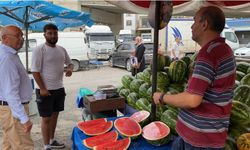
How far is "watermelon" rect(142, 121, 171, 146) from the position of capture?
3.04 m

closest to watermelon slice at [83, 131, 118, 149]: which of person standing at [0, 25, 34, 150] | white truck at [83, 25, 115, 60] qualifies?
person standing at [0, 25, 34, 150]

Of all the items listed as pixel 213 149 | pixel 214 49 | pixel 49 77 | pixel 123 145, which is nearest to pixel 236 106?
pixel 213 149

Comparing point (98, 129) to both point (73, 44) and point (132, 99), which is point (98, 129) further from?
point (73, 44)

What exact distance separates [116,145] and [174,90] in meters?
1.00

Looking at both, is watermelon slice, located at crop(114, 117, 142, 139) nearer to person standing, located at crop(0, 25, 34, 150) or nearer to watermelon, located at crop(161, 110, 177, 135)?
watermelon, located at crop(161, 110, 177, 135)

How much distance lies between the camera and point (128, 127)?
337cm

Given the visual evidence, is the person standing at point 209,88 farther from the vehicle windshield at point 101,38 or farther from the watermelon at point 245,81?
the vehicle windshield at point 101,38

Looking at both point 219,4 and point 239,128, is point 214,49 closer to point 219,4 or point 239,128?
point 239,128

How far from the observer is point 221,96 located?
2.20 metres

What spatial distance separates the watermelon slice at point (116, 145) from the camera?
3.00m

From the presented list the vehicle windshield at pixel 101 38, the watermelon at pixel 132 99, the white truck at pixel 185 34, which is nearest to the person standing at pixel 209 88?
the watermelon at pixel 132 99

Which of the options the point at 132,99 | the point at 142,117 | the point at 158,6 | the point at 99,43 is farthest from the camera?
the point at 99,43

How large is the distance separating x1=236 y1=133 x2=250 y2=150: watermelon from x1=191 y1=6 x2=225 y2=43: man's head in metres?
1.13

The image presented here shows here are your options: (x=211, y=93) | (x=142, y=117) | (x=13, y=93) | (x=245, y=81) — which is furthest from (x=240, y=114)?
(x=13, y=93)
